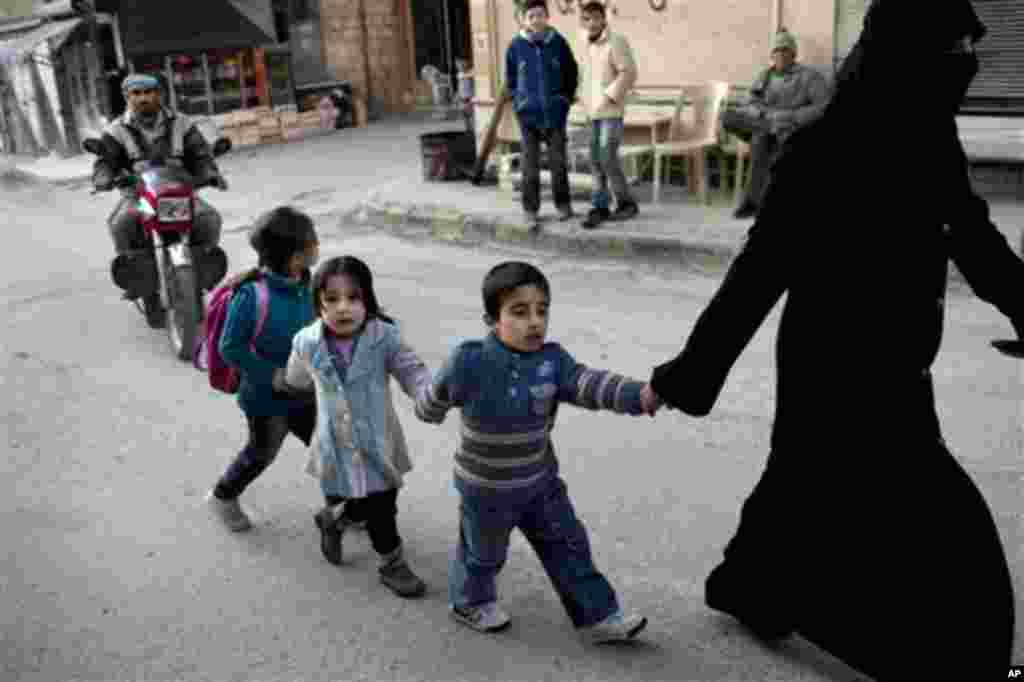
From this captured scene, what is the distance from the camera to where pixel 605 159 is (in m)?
9.30

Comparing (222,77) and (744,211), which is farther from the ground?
(222,77)

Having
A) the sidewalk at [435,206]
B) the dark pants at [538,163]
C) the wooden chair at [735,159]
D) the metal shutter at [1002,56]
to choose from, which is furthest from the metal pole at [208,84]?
the metal shutter at [1002,56]

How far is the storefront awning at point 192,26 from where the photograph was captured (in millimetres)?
17734

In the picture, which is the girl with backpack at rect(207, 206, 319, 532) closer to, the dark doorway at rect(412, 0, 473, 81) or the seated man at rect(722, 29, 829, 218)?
the seated man at rect(722, 29, 829, 218)

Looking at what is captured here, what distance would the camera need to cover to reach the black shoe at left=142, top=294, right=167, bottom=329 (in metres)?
A: 7.52

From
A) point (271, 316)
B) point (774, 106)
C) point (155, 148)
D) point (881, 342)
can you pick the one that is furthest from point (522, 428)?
point (774, 106)

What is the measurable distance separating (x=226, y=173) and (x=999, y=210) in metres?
10.5

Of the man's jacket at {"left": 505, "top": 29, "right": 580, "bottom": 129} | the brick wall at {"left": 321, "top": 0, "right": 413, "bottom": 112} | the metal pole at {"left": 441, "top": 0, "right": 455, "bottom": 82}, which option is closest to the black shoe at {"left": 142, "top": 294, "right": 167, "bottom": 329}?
the man's jacket at {"left": 505, "top": 29, "right": 580, "bottom": 129}

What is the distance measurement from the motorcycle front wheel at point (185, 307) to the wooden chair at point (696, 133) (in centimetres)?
461

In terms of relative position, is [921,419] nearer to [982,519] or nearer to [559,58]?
[982,519]

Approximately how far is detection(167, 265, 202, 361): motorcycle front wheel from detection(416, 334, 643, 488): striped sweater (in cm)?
394

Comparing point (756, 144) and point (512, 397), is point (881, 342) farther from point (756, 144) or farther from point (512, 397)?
point (756, 144)

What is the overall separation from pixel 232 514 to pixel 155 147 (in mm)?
3478

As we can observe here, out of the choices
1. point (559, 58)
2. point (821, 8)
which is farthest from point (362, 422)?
point (821, 8)
